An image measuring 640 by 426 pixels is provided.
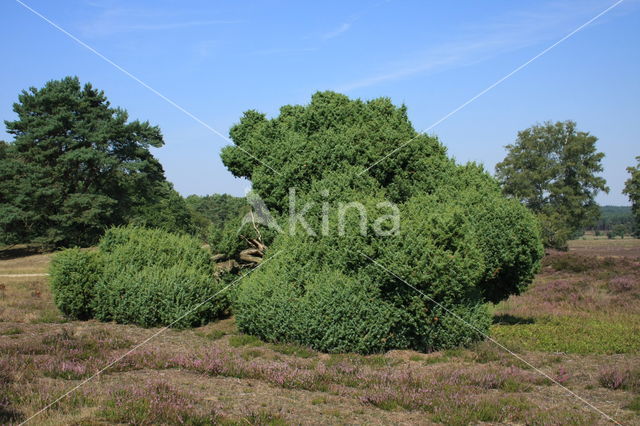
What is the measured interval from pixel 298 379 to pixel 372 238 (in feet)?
14.3

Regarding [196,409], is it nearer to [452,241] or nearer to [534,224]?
[452,241]

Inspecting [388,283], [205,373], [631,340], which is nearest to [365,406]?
[205,373]

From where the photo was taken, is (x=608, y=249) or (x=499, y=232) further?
(x=608, y=249)

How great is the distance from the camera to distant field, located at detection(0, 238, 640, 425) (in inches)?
314

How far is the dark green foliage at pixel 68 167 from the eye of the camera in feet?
176

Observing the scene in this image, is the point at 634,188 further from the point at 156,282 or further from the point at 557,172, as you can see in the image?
the point at 156,282

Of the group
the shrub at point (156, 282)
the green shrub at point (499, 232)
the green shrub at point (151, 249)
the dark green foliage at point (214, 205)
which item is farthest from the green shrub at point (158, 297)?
the dark green foliage at point (214, 205)

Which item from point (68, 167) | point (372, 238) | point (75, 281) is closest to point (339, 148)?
point (372, 238)

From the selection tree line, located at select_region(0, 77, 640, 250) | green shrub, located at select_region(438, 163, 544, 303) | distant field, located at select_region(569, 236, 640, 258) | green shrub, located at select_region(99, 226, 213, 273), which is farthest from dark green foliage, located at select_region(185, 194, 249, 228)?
green shrub, located at select_region(438, 163, 544, 303)

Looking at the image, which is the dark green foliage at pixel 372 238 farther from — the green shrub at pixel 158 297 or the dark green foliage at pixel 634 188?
the dark green foliage at pixel 634 188

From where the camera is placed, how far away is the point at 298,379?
1004 cm

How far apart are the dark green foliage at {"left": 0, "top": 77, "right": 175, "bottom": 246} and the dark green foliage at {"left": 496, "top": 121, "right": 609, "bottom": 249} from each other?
52.1 m

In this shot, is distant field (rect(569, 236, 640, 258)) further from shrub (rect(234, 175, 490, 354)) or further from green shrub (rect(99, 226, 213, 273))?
green shrub (rect(99, 226, 213, 273))

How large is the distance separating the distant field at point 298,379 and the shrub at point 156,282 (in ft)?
2.35
